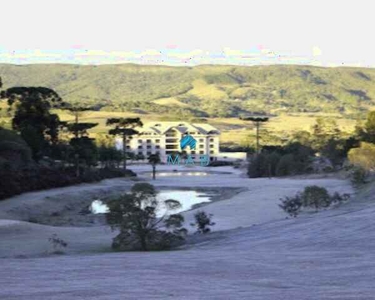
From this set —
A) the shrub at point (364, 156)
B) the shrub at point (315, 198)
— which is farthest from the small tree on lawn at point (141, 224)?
the shrub at point (364, 156)

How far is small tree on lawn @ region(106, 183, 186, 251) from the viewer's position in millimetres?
22406

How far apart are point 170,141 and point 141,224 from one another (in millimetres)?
106927

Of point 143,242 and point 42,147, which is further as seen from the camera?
point 42,147

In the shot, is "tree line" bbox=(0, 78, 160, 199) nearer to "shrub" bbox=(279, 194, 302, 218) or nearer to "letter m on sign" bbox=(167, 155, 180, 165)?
"shrub" bbox=(279, 194, 302, 218)

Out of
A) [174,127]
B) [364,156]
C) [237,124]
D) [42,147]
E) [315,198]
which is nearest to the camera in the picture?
[315,198]

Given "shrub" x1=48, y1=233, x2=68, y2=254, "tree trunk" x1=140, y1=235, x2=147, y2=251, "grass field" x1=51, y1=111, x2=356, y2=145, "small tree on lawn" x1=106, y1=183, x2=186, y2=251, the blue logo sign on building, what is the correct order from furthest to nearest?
"grass field" x1=51, y1=111, x2=356, y2=145 → the blue logo sign on building → "small tree on lawn" x1=106, y1=183, x2=186, y2=251 → "tree trunk" x1=140, y1=235, x2=147, y2=251 → "shrub" x1=48, y1=233, x2=68, y2=254

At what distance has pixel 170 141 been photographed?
130m

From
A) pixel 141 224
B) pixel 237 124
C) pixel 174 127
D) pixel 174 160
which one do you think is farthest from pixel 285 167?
pixel 237 124

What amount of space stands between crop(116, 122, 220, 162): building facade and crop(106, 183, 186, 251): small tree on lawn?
101703 mm

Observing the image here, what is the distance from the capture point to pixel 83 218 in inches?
1471

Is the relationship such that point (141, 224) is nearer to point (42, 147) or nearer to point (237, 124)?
point (42, 147)

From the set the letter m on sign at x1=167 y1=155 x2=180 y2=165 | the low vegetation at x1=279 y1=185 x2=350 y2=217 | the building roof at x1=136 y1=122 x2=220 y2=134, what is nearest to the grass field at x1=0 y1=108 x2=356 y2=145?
the building roof at x1=136 y1=122 x2=220 y2=134

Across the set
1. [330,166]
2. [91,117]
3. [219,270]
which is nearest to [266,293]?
[219,270]

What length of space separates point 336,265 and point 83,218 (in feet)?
80.8
